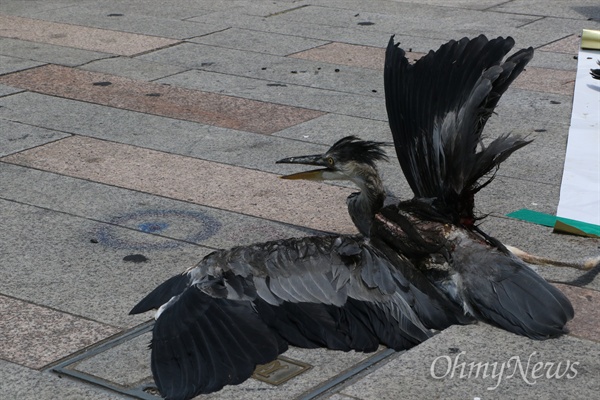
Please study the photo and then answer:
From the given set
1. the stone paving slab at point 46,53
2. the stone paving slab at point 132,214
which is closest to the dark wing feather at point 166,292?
the stone paving slab at point 132,214

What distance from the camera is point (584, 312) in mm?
5547

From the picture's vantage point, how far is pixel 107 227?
6.63m

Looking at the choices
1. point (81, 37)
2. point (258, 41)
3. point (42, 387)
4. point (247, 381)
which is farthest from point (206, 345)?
point (81, 37)

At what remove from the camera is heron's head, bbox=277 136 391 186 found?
556 centimetres

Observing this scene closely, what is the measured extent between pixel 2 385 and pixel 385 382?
1.79 m

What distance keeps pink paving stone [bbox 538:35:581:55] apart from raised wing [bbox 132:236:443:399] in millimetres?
7205

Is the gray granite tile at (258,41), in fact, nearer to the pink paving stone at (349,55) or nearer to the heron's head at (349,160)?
the pink paving stone at (349,55)

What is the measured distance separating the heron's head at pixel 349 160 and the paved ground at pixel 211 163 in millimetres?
896

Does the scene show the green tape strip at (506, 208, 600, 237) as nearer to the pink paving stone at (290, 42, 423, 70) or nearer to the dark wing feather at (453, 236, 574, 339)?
the dark wing feather at (453, 236, 574, 339)

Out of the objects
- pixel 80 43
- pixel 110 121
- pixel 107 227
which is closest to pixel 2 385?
pixel 107 227

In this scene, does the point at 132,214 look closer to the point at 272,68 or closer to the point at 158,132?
the point at 158,132

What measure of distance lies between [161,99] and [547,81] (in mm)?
3678

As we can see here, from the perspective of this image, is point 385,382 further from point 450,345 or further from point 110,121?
point 110,121

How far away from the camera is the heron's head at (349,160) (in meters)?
5.56
